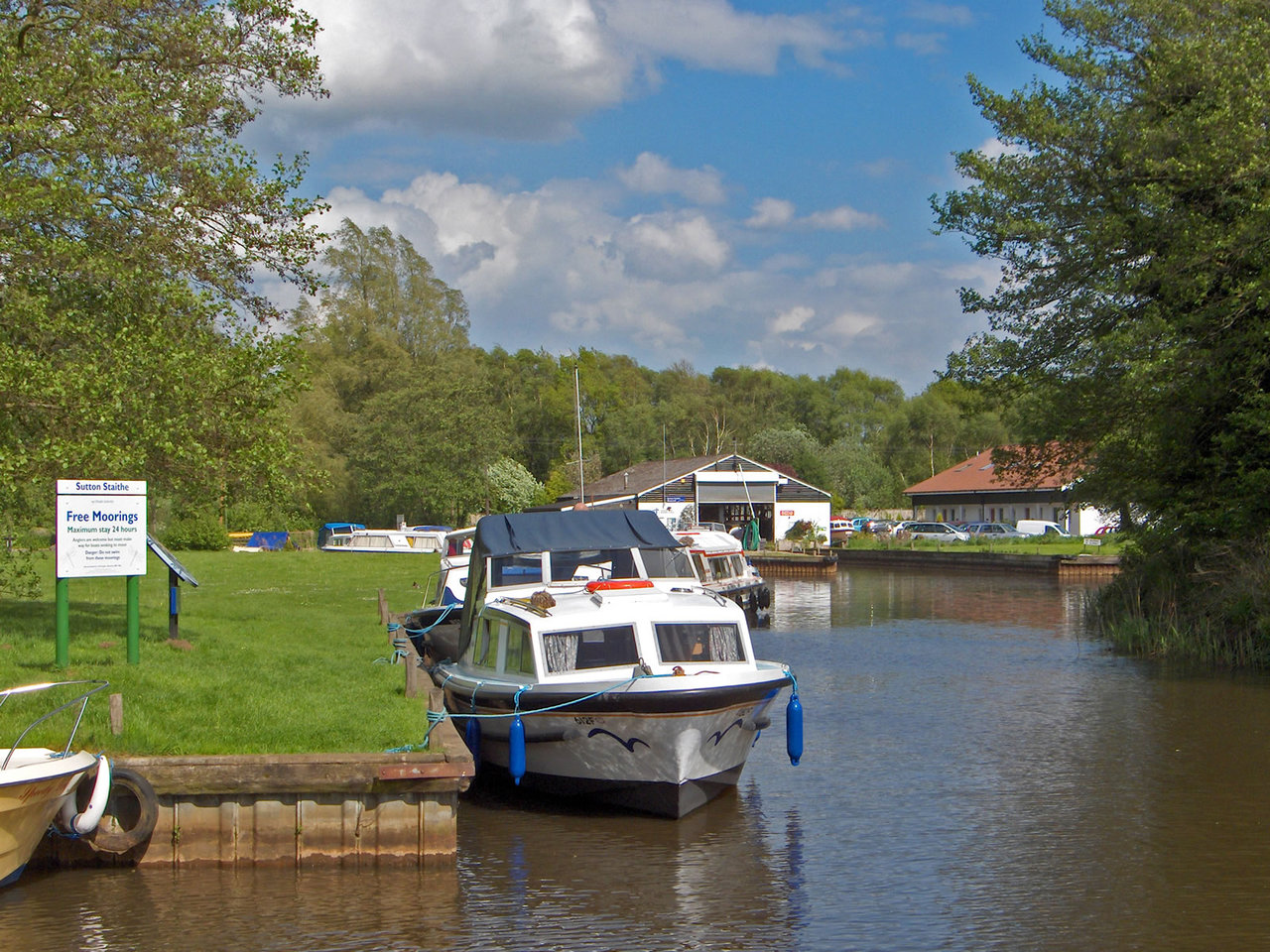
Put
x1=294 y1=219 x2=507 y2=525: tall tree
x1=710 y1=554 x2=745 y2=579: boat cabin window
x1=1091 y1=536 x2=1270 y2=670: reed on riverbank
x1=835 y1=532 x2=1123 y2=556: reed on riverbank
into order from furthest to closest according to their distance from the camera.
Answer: x1=294 y1=219 x2=507 y2=525: tall tree, x1=835 y1=532 x2=1123 y2=556: reed on riverbank, x1=710 y1=554 x2=745 y2=579: boat cabin window, x1=1091 y1=536 x2=1270 y2=670: reed on riverbank

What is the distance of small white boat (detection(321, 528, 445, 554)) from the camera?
55303mm

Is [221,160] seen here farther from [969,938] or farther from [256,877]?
[969,938]

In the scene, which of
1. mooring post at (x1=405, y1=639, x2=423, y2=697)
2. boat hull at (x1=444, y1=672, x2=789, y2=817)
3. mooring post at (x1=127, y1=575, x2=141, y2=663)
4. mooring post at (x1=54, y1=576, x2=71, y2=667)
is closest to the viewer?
boat hull at (x1=444, y1=672, x2=789, y2=817)

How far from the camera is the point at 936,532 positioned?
240ft

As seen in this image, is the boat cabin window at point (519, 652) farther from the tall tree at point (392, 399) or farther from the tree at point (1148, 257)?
the tall tree at point (392, 399)

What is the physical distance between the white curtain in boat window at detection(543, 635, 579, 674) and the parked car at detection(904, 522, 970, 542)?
57072 millimetres

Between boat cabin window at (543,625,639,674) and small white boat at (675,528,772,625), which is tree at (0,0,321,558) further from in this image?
small white boat at (675,528,772,625)

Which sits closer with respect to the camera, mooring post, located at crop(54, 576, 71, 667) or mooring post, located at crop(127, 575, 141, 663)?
mooring post, located at crop(54, 576, 71, 667)

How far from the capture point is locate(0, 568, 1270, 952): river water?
33.1 feet

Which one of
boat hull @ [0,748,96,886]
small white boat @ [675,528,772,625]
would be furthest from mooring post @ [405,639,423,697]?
small white boat @ [675,528,772,625]

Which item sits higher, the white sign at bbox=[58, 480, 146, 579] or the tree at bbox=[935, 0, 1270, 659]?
the tree at bbox=[935, 0, 1270, 659]

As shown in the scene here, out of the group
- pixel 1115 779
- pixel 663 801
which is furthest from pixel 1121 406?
pixel 663 801

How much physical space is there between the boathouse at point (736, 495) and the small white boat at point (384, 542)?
19.0 meters

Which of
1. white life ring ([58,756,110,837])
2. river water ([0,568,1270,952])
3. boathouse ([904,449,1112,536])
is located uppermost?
boathouse ([904,449,1112,536])
